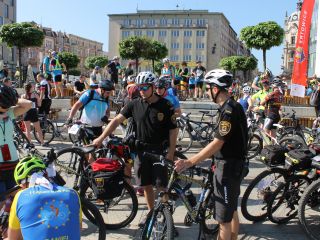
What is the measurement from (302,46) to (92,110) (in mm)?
6211

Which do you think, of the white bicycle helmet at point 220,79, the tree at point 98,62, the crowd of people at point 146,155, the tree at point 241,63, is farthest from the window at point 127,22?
the white bicycle helmet at point 220,79

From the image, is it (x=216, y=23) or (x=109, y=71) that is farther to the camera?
(x=216, y=23)

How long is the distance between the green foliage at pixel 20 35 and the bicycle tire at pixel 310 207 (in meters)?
22.5

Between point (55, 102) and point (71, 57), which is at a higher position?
point (71, 57)

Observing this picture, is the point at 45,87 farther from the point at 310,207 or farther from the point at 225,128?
the point at 225,128

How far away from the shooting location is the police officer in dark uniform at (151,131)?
471cm

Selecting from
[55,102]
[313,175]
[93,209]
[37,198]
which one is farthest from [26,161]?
[55,102]

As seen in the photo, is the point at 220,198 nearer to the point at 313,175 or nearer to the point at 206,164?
the point at 313,175

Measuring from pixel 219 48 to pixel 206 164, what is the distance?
102m

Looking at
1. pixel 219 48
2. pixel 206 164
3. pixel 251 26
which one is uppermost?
pixel 219 48

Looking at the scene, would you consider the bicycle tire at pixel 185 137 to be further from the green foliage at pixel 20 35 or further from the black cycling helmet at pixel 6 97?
the green foliage at pixel 20 35

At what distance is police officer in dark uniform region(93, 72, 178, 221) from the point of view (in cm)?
471

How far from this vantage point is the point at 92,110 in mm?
6660

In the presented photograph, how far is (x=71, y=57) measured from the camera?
67.1m
